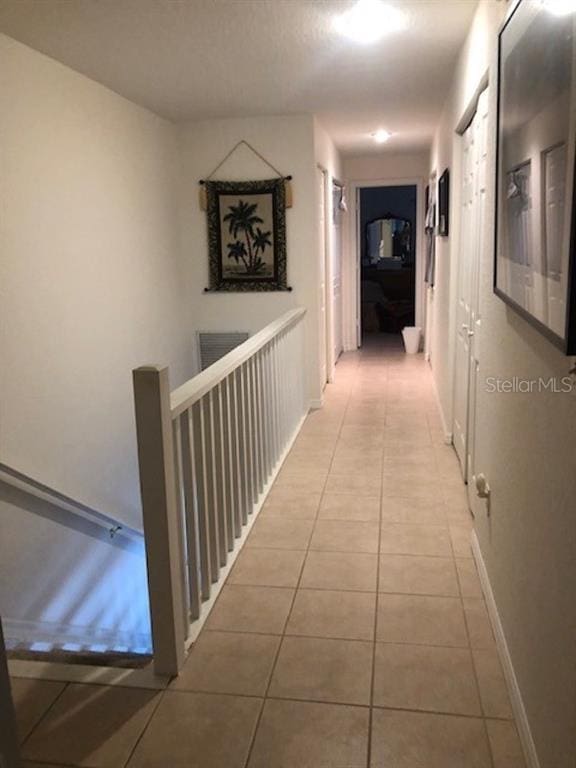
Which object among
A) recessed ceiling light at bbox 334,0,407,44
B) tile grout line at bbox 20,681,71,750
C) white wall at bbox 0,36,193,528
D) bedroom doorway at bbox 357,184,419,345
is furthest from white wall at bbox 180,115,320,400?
bedroom doorway at bbox 357,184,419,345

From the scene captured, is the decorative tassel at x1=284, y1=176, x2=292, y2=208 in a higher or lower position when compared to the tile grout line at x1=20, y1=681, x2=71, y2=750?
higher

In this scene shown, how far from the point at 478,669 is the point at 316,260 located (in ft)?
11.6

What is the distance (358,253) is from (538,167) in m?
6.47

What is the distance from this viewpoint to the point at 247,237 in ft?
16.4

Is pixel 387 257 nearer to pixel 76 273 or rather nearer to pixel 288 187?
pixel 288 187

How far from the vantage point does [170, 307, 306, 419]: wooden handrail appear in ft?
6.74

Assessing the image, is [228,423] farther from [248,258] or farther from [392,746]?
[248,258]

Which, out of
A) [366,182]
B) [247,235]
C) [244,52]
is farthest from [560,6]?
[366,182]

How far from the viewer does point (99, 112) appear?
3.72 meters

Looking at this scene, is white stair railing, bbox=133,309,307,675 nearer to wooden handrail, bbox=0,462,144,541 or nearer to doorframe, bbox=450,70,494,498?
wooden handrail, bbox=0,462,144,541

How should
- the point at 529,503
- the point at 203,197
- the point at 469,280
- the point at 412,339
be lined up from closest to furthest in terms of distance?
the point at 529,503 → the point at 469,280 → the point at 203,197 → the point at 412,339

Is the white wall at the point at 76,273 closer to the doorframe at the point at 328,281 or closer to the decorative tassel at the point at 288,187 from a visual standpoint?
the decorative tassel at the point at 288,187

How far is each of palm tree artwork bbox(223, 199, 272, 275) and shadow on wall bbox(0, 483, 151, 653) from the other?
2.32m

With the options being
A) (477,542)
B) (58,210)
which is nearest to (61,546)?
(58,210)
